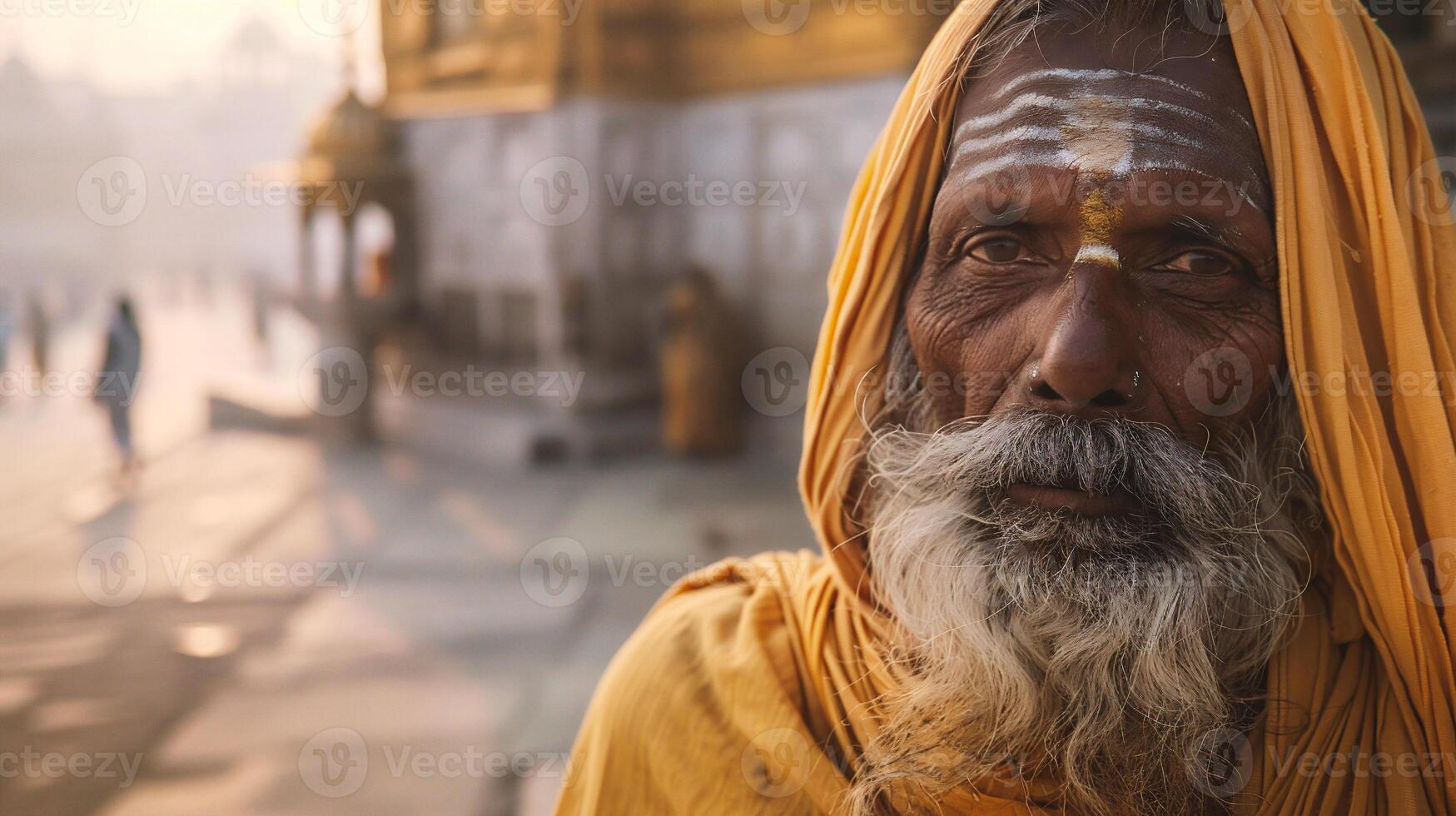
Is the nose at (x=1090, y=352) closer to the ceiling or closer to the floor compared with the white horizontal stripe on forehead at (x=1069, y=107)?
closer to the floor

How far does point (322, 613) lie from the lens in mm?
5477

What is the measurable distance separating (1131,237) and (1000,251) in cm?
18

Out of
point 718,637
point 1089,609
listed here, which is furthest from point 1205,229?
point 718,637

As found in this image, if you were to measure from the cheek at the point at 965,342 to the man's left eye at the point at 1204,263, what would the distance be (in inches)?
7.8

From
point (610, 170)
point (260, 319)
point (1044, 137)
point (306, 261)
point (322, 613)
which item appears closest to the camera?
point (1044, 137)

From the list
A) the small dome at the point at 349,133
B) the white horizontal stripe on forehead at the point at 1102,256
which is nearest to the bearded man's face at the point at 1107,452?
the white horizontal stripe on forehead at the point at 1102,256

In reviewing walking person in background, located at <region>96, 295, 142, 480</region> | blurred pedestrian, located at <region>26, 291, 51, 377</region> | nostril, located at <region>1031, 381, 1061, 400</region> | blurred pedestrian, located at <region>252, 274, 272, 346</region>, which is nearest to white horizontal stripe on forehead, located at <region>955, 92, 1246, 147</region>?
nostril, located at <region>1031, 381, 1061, 400</region>

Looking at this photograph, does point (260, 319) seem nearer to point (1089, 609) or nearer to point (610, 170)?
point (610, 170)

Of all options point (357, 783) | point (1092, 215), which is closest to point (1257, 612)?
point (1092, 215)

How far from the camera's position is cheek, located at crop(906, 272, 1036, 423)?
4.20 ft

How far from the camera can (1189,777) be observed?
1222 mm

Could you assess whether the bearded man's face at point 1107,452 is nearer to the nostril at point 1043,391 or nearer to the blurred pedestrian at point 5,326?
the nostril at point 1043,391

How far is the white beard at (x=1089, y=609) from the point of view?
117cm

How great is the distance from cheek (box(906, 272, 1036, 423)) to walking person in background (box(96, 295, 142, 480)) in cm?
782
